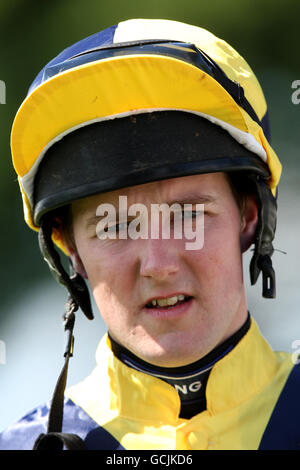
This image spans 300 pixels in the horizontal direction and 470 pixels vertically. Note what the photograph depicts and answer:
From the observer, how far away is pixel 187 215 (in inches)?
83.3

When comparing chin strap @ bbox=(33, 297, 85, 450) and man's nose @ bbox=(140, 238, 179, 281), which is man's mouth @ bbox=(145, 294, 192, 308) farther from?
chin strap @ bbox=(33, 297, 85, 450)

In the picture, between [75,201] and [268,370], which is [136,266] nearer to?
[75,201]

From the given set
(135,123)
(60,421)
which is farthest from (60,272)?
(135,123)

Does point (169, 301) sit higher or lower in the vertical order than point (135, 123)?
lower

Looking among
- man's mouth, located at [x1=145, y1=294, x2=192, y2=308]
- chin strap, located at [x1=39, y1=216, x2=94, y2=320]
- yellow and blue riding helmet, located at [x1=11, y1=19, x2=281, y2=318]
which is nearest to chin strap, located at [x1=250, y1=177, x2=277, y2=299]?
yellow and blue riding helmet, located at [x1=11, y1=19, x2=281, y2=318]

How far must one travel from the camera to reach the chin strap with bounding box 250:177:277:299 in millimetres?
2254

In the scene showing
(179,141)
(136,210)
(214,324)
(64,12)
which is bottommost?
(214,324)

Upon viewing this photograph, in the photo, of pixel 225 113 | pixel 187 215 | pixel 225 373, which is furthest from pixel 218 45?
pixel 225 373

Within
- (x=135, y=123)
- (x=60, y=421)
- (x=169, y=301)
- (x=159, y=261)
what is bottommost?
(x=60, y=421)

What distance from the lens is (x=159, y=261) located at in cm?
202

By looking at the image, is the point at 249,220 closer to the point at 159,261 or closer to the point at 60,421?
the point at 159,261

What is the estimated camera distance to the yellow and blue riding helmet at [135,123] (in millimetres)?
2072

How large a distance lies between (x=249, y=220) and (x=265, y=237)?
0.24ft

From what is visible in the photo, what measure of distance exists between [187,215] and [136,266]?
18 cm
